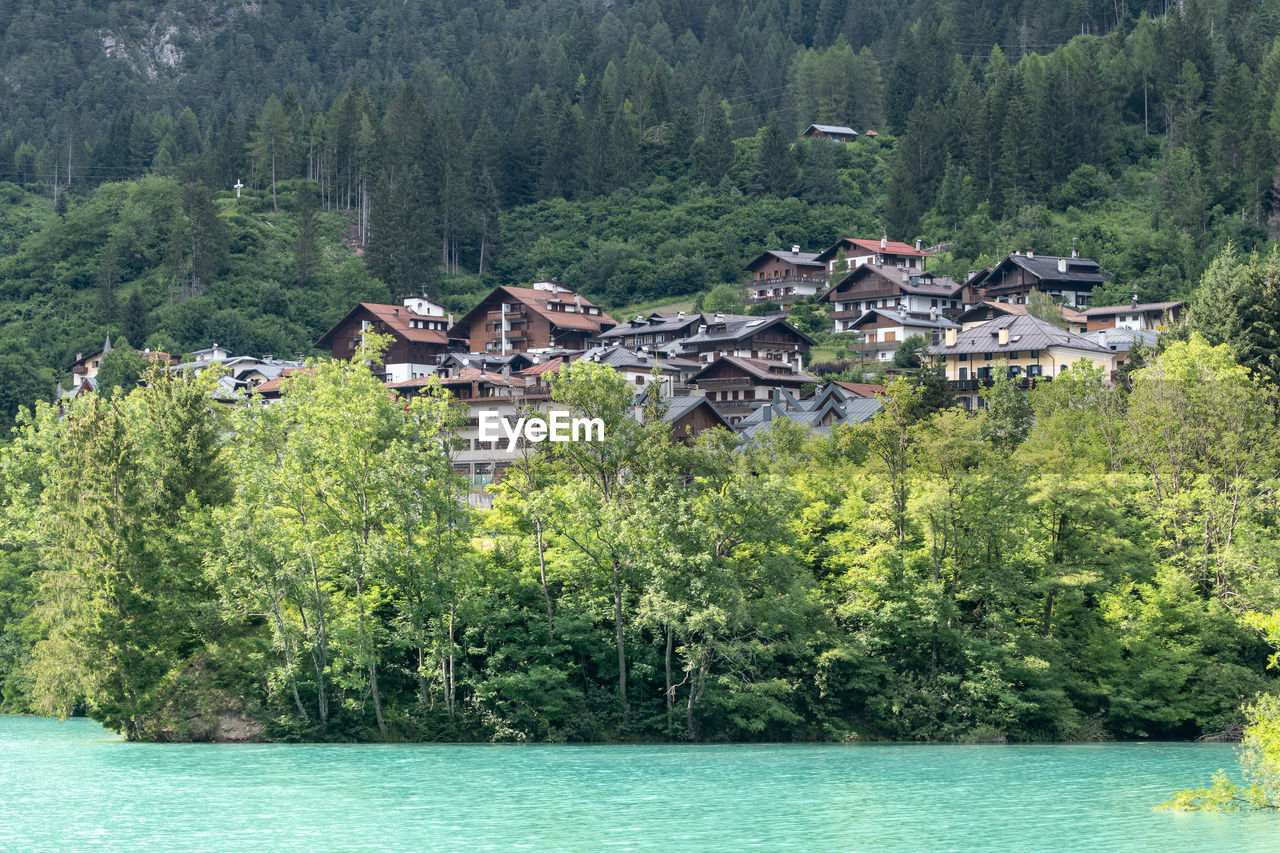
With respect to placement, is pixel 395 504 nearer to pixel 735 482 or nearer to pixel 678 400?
pixel 735 482

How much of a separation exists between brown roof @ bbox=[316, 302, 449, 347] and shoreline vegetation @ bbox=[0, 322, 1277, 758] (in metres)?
70.0

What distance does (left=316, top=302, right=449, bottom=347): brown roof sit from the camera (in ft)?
417

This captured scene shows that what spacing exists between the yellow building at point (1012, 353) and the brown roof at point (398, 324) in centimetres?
4645

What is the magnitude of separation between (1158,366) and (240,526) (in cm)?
4047

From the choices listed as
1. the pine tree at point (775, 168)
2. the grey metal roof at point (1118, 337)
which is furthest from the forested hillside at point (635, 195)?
the grey metal roof at point (1118, 337)

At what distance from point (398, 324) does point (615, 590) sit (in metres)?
81.5

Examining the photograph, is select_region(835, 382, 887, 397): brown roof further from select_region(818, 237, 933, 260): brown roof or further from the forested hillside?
select_region(818, 237, 933, 260): brown roof

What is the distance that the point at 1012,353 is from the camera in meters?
102

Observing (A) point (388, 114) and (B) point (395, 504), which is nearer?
(B) point (395, 504)

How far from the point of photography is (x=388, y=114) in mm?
171125

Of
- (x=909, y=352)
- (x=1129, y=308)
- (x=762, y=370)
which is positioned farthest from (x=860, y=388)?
(x=1129, y=308)

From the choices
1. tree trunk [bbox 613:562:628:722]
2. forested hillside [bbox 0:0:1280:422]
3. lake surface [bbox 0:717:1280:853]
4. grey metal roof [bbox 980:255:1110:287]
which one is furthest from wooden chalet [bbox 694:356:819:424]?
lake surface [bbox 0:717:1280:853]

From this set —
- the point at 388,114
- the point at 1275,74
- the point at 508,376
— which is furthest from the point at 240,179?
the point at 1275,74

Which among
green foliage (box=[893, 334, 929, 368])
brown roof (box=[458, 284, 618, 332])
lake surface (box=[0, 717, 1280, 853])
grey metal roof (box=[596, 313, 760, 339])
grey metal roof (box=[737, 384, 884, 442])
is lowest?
lake surface (box=[0, 717, 1280, 853])
